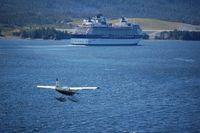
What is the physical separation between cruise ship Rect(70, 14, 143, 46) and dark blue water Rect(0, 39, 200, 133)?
194 feet

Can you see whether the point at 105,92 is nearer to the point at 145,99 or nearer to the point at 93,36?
the point at 145,99

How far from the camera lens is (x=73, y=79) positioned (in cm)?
8000

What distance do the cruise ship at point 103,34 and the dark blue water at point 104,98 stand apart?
194 ft

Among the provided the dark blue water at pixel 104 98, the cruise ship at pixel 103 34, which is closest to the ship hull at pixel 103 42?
the cruise ship at pixel 103 34

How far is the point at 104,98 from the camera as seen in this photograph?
61938mm

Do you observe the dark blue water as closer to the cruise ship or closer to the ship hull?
the ship hull

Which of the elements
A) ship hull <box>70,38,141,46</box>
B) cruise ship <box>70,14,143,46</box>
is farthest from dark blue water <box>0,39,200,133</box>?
cruise ship <box>70,14,143,46</box>

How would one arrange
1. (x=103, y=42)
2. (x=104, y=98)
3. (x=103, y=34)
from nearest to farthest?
(x=104, y=98), (x=103, y=42), (x=103, y=34)

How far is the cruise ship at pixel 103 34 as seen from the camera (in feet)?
540

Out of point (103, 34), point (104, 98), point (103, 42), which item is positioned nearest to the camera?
point (104, 98)

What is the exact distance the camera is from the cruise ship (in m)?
165

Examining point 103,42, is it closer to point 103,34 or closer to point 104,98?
point 103,34

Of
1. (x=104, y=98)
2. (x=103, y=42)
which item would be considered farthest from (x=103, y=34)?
(x=104, y=98)

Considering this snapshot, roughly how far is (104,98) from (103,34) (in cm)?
10558
